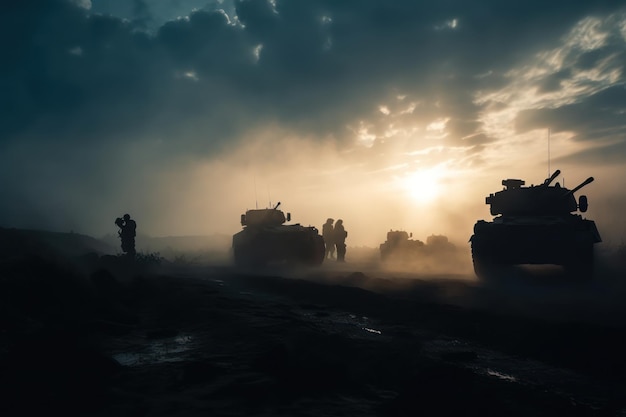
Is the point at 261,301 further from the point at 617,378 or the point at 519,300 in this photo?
the point at 617,378

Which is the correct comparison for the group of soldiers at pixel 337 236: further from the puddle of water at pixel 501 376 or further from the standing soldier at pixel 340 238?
the puddle of water at pixel 501 376

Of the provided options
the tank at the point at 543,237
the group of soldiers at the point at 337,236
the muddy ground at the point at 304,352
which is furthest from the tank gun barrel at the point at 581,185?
the group of soldiers at the point at 337,236

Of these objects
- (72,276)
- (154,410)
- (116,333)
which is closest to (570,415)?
(154,410)

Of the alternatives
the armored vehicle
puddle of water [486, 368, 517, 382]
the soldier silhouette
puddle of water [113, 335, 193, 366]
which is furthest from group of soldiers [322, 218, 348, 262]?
puddle of water [486, 368, 517, 382]

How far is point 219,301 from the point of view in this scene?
10.2m

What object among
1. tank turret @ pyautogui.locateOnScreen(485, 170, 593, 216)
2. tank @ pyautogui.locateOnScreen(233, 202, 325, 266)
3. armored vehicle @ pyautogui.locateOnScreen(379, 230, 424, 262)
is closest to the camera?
tank turret @ pyautogui.locateOnScreen(485, 170, 593, 216)

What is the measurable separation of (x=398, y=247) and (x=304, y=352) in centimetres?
3000

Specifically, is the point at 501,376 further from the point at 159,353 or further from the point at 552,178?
the point at 552,178

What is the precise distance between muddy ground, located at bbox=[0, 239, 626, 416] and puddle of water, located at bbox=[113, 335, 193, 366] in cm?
3

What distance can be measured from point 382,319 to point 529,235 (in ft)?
24.5

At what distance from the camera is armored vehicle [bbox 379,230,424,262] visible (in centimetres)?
3466

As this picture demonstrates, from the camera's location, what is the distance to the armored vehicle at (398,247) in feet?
114

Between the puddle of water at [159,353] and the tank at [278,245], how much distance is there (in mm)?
15275

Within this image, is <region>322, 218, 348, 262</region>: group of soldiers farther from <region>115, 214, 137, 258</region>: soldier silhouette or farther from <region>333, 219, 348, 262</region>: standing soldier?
<region>115, 214, 137, 258</region>: soldier silhouette
